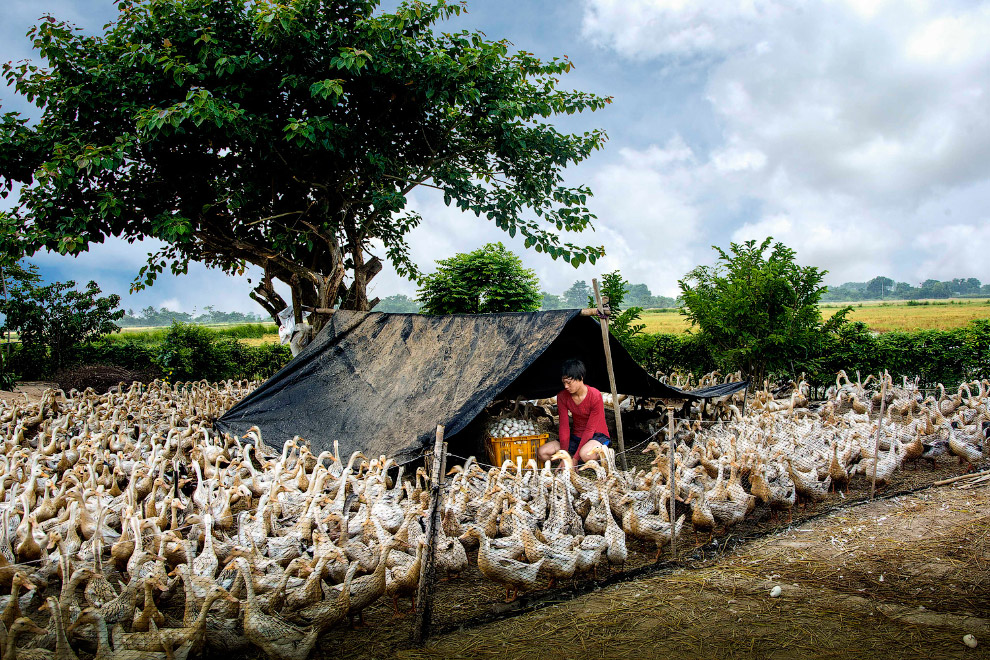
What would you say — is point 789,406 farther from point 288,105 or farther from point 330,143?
point 288,105

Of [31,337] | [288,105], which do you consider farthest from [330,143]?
[31,337]

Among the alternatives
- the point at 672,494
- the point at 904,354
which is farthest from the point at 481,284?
the point at 672,494

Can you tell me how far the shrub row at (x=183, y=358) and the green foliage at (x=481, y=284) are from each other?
16.6ft

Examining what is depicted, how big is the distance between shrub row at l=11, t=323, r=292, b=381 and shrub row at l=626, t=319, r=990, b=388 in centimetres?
1146

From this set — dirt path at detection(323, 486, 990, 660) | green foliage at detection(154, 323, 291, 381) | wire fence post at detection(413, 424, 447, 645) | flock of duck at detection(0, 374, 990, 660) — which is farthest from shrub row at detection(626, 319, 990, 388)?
green foliage at detection(154, 323, 291, 381)

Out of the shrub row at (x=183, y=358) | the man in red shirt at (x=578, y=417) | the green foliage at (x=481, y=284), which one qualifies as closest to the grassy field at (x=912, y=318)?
the green foliage at (x=481, y=284)

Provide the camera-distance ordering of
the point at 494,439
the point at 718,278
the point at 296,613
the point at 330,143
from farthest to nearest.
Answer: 1. the point at 718,278
2. the point at 330,143
3. the point at 494,439
4. the point at 296,613

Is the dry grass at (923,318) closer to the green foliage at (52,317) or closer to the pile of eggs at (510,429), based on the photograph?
the pile of eggs at (510,429)

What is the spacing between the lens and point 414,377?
7562 millimetres

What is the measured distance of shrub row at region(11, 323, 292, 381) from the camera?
687 inches

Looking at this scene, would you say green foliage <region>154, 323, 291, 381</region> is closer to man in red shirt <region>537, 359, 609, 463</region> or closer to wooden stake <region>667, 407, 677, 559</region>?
man in red shirt <region>537, 359, 609, 463</region>

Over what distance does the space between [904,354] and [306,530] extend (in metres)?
12.0

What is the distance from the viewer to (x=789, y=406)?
26.7ft

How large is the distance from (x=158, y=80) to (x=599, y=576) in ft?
37.8
